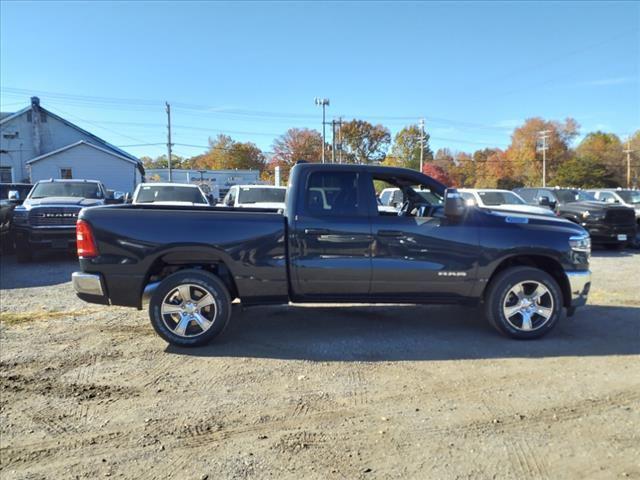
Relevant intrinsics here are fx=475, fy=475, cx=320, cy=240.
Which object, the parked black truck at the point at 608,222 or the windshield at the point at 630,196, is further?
the windshield at the point at 630,196

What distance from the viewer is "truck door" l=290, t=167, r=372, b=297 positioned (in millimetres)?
5008

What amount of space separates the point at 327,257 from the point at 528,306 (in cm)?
227

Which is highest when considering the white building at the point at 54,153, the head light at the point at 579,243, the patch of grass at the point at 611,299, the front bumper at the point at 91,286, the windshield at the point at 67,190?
the white building at the point at 54,153

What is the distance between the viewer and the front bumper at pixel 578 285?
519 centimetres

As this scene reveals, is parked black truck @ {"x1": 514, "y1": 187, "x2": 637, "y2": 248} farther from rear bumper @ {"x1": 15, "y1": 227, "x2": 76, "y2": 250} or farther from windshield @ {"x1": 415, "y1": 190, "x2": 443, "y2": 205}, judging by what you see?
rear bumper @ {"x1": 15, "y1": 227, "x2": 76, "y2": 250}

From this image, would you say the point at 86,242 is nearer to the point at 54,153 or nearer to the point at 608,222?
the point at 608,222

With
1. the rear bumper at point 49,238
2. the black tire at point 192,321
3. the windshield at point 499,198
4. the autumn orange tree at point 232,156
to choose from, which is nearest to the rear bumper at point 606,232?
the windshield at point 499,198

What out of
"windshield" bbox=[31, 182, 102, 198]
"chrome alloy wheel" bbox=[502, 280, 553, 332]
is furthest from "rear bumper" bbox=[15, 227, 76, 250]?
"chrome alloy wheel" bbox=[502, 280, 553, 332]

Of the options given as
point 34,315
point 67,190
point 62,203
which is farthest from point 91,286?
point 67,190

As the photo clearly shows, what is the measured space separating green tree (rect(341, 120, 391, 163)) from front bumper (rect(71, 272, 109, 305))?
7265cm

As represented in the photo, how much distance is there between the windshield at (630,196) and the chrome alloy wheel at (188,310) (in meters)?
19.7

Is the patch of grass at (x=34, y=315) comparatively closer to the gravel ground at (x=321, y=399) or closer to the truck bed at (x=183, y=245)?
the gravel ground at (x=321, y=399)

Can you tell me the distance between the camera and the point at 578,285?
17.1 feet

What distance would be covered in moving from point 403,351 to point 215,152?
289 ft
